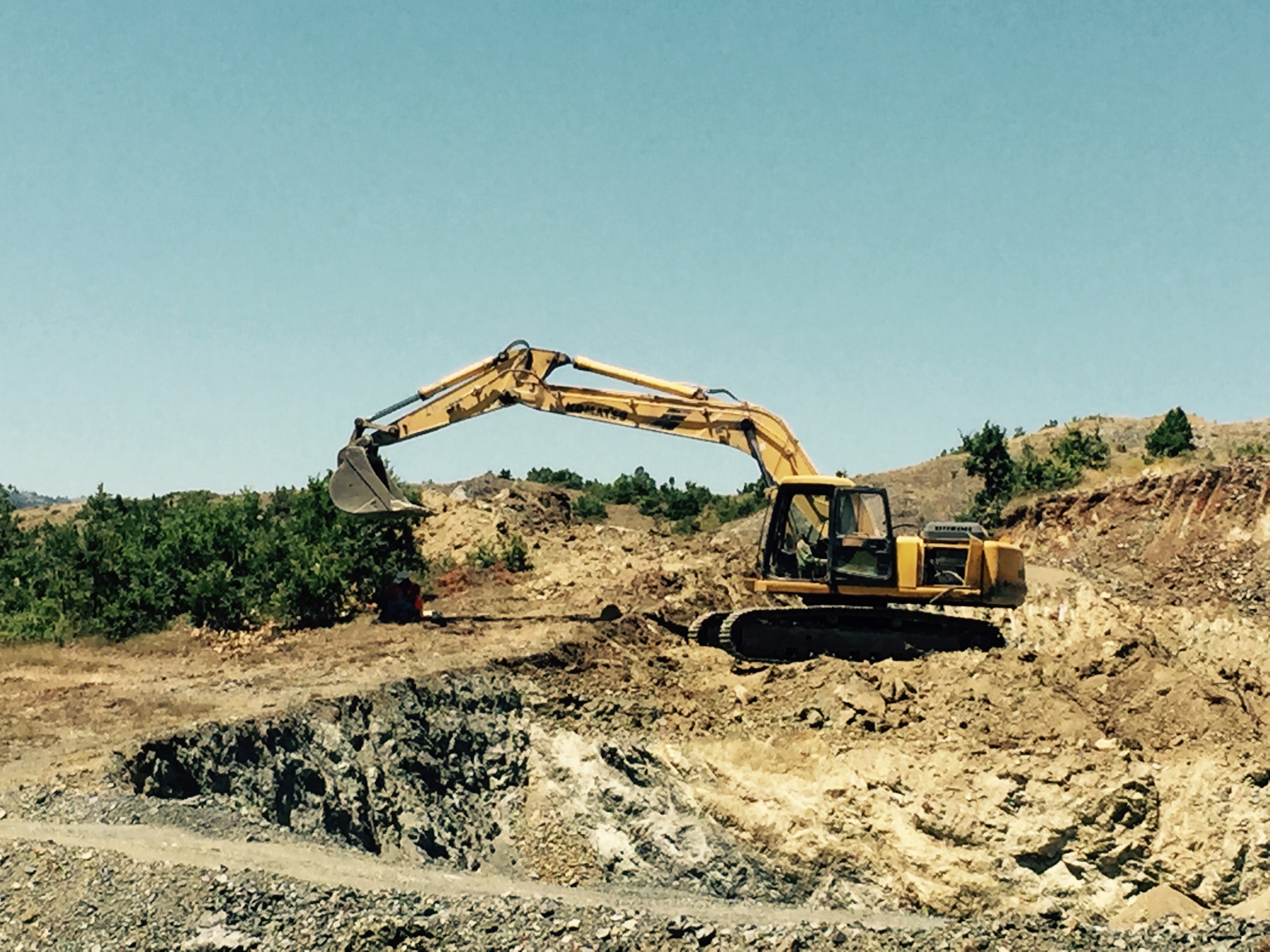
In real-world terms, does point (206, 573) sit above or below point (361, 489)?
below

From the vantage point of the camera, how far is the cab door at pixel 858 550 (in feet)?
59.9

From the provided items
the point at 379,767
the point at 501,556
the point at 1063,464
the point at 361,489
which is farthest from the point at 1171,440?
the point at 379,767

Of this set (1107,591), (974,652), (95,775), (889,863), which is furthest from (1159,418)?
(95,775)

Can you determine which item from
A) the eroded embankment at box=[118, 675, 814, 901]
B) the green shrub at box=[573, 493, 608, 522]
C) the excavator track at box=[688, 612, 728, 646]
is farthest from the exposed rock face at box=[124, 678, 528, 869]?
the green shrub at box=[573, 493, 608, 522]

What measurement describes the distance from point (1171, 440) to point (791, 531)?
2287cm

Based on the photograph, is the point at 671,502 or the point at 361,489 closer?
the point at 361,489

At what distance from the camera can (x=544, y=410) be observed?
797 inches

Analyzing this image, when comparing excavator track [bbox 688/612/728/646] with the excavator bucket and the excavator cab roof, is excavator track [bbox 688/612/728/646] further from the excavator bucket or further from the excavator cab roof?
the excavator bucket

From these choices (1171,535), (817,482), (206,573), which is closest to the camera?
(817,482)

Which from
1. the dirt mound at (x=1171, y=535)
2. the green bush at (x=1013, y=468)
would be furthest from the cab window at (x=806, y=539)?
the green bush at (x=1013, y=468)

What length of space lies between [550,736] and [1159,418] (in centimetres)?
4004

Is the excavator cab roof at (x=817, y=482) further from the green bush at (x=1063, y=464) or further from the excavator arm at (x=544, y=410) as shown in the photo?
the green bush at (x=1063, y=464)

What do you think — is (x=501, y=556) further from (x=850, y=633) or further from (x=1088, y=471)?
(x=1088, y=471)

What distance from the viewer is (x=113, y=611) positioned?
21.7 m
